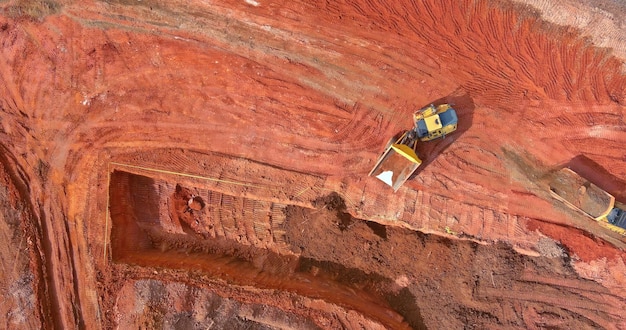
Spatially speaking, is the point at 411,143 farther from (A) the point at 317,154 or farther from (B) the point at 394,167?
(A) the point at 317,154

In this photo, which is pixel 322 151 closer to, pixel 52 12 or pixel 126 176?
pixel 126 176

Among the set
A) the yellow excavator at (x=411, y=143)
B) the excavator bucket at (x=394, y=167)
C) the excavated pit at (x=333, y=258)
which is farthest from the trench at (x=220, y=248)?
the yellow excavator at (x=411, y=143)

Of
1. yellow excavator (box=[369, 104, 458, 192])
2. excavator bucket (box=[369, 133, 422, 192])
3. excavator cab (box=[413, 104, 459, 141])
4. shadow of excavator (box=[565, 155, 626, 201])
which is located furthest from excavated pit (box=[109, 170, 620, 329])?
excavator cab (box=[413, 104, 459, 141])

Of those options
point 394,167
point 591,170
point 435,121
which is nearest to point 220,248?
point 394,167

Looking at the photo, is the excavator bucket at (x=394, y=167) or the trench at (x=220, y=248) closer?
the excavator bucket at (x=394, y=167)

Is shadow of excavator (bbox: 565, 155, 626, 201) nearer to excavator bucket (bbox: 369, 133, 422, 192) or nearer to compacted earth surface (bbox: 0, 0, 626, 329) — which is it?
compacted earth surface (bbox: 0, 0, 626, 329)

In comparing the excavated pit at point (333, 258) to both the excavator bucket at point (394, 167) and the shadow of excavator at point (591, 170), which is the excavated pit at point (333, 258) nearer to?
the excavator bucket at point (394, 167)
